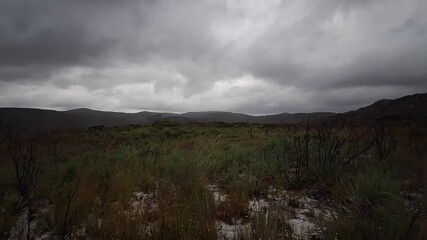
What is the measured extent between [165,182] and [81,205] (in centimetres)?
154

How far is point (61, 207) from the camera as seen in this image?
4.07 m

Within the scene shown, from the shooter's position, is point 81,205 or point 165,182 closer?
point 81,205

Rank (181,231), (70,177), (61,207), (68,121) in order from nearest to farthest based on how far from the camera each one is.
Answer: (181,231)
(61,207)
(70,177)
(68,121)

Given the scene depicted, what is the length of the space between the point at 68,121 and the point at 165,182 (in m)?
195

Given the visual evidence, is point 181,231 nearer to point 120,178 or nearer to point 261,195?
point 261,195

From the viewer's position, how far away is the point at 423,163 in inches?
255

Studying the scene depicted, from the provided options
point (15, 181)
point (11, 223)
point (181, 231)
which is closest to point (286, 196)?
point (181, 231)

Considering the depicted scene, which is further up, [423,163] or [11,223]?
[423,163]

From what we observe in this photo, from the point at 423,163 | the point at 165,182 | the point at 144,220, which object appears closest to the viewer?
the point at 144,220

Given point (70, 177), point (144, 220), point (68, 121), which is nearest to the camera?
point (144, 220)

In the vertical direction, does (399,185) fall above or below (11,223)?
above

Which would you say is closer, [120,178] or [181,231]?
[181,231]

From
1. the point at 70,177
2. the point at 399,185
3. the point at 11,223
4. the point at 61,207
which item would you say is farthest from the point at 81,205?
the point at 399,185

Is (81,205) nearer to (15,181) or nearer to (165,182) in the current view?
(165,182)
